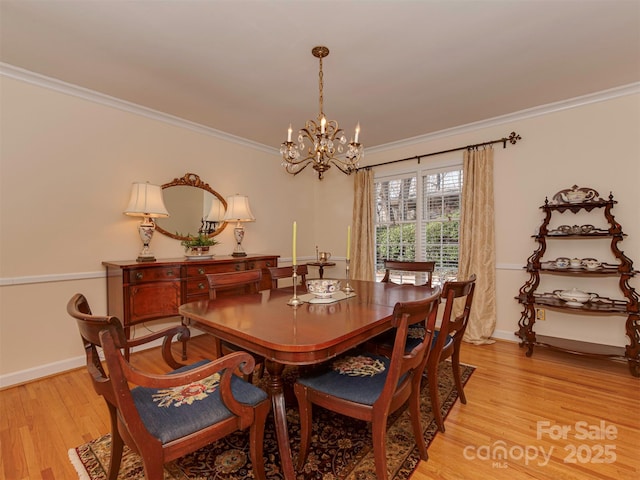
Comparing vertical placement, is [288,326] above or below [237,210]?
below

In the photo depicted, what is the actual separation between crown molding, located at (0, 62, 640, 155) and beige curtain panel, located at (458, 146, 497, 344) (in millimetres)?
377

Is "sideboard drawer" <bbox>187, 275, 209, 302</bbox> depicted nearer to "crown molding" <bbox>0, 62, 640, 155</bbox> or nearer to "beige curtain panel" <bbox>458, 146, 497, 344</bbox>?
"crown molding" <bbox>0, 62, 640, 155</bbox>

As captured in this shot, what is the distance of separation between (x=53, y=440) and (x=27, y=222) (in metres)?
1.79

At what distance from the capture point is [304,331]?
4.61 ft

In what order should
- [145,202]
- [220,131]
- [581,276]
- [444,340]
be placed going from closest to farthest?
[444,340], [145,202], [581,276], [220,131]

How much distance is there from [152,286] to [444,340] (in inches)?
100

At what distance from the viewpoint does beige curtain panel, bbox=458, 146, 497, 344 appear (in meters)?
3.54

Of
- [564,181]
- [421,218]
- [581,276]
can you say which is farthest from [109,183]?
[581,276]

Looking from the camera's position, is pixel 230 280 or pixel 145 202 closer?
pixel 230 280

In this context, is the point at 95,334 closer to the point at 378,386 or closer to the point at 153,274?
the point at 378,386

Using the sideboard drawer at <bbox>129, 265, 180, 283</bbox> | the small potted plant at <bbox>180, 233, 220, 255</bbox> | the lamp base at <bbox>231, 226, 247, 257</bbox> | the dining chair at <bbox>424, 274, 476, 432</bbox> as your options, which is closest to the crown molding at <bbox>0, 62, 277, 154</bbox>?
the lamp base at <bbox>231, 226, 247, 257</bbox>

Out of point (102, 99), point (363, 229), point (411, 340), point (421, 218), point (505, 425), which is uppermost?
point (102, 99)

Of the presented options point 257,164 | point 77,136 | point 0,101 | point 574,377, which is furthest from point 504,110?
point 0,101

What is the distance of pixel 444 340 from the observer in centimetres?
179
